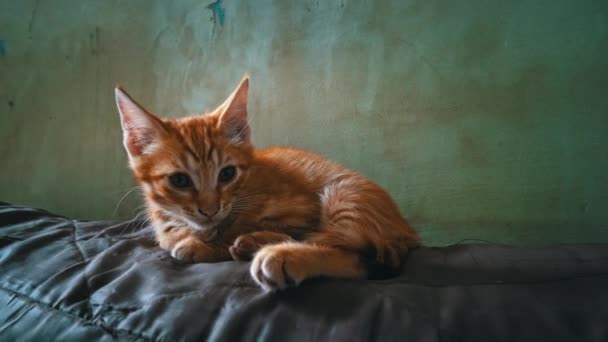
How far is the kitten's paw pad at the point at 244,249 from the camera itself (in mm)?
858

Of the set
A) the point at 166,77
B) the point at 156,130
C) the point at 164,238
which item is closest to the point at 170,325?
the point at 164,238

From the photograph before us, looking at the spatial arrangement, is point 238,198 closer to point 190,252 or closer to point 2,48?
point 190,252

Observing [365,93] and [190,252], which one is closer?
[190,252]

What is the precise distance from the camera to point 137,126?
1.09m

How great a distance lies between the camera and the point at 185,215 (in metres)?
1.02

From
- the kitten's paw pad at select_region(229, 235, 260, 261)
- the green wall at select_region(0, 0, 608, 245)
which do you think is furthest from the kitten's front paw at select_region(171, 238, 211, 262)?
the green wall at select_region(0, 0, 608, 245)

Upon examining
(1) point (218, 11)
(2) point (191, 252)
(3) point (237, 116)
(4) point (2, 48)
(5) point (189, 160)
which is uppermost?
(1) point (218, 11)

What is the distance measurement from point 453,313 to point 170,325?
1.61 feet

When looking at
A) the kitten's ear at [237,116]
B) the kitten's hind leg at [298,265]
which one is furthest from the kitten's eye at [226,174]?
the kitten's hind leg at [298,265]

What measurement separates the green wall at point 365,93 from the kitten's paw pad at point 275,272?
3.13 feet

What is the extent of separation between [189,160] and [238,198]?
18cm

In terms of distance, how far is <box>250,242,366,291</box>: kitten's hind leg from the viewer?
2.24 feet

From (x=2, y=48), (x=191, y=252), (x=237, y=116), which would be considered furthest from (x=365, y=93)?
(x=2, y=48)

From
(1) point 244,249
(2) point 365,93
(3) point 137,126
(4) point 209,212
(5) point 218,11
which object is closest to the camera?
(1) point 244,249
